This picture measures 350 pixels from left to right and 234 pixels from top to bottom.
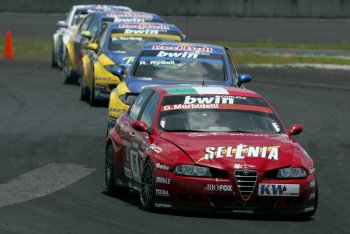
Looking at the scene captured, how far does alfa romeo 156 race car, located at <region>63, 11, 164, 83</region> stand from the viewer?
25.4m

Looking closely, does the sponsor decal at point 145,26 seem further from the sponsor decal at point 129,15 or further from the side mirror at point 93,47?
the sponsor decal at point 129,15

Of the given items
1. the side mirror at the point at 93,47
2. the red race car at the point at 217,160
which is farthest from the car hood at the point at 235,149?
the side mirror at the point at 93,47

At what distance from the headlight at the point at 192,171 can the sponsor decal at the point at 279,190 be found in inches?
19.2

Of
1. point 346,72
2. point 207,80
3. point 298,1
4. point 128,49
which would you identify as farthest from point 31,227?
point 298,1

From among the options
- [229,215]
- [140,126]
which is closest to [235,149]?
[229,215]

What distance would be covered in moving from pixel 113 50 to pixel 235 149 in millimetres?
11664

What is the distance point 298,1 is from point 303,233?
121ft

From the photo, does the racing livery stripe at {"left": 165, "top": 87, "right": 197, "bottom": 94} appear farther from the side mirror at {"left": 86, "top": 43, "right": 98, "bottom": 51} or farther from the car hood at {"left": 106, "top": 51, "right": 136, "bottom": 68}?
the side mirror at {"left": 86, "top": 43, "right": 98, "bottom": 51}

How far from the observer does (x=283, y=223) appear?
35.4 feet

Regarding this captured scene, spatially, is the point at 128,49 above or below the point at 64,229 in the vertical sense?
below

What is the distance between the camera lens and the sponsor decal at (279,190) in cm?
1079

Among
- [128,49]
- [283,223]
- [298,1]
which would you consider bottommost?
[298,1]

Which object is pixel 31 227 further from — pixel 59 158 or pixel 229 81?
pixel 229 81

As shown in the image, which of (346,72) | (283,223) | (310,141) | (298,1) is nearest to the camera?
(283,223)
